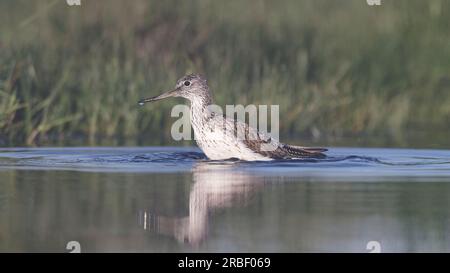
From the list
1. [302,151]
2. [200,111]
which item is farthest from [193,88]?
[302,151]

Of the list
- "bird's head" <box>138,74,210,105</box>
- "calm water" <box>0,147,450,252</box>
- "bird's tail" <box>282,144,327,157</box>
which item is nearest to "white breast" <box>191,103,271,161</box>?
"calm water" <box>0,147,450,252</box>

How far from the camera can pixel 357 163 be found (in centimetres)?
1182

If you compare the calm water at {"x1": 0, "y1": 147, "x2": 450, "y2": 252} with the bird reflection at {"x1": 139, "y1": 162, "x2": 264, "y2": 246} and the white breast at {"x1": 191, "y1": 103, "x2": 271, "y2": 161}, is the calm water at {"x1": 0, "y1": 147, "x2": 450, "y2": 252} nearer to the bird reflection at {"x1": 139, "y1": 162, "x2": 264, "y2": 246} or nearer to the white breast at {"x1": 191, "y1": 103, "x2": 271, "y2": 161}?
the bird reflection at {"x1": 139, "y1": 162, "x2": 264, "y2": 246}

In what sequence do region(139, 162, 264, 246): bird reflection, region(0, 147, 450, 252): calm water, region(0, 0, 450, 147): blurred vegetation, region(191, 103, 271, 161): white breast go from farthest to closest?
region(0, 0, 450, 147): blurred vegetation
region(191, 103, 271, 161): white breast
region(139, 162, 264, 246): bird reflection
region(0, 147, 450, 252): calm water

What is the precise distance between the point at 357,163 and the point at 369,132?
3912mm

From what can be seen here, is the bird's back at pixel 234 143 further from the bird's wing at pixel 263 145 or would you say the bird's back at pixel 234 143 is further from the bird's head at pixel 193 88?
the bird's head at pixel 193 88

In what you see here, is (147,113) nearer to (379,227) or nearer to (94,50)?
(94,50)

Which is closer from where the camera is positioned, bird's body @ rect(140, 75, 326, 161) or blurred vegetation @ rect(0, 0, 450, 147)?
bird's body @ rect(140, 75, 326, 161)

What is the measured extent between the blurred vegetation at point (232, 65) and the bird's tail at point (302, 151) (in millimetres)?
1974

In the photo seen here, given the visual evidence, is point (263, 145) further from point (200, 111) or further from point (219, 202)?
point (219, 202)

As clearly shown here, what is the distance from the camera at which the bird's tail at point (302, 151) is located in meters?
12.2

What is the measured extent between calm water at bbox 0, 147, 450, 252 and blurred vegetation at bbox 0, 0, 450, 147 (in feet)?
7.42

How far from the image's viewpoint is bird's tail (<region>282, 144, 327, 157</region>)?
40.0ft

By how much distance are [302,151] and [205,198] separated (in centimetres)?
349
